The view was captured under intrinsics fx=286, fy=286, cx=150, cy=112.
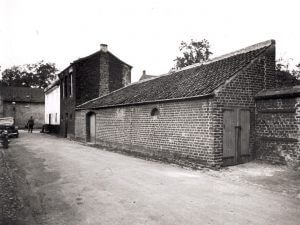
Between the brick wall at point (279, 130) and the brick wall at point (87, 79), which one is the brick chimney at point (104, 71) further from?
the brick wall at point (279, 130)

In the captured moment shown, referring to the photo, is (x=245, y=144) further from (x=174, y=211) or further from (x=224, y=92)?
(x=174, y=211)

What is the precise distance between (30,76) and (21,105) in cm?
2669

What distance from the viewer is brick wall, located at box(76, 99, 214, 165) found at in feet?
36.2

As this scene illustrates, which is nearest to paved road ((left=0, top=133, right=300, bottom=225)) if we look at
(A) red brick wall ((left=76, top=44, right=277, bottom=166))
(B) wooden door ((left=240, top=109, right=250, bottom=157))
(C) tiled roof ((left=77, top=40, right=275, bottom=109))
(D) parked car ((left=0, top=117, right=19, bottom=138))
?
(A) red brick wall ((left=76, top=44, right=277, bottom=166))

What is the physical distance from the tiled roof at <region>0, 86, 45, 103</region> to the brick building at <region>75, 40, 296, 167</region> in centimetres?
3553

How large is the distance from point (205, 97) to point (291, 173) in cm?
393

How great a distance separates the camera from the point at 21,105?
45625 mm

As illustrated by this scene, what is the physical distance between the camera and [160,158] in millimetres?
13336

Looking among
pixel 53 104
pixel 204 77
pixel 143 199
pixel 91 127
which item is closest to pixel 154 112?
pixel 204 77

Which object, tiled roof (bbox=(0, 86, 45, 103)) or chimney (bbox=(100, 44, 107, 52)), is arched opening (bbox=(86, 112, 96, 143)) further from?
tiled roof (bbox=(0, 86, 45, 103))

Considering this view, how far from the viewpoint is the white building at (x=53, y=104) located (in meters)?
31.9

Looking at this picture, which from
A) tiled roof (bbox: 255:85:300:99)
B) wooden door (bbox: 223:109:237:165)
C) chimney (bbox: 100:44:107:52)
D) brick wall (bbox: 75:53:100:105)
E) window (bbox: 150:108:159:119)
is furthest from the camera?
chimney (bbox: 100:44:107:52)

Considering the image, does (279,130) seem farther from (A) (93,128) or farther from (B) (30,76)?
(B) (30,76)

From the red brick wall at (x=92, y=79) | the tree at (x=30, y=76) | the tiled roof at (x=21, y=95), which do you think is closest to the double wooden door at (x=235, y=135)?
the red brick wall at (x=92, y=79)
